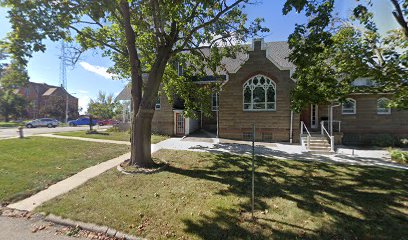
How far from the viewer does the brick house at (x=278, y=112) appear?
55.3ft

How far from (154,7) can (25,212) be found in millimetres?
7188

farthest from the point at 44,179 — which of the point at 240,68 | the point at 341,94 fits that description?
the point at 240,68

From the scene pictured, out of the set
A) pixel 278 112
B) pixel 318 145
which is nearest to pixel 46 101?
pixel 278 112

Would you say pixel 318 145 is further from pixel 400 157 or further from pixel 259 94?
pixel 259 94

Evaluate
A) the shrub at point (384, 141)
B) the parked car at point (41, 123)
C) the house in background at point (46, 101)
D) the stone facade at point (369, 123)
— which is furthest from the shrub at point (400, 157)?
the house in background at point (46, 101)

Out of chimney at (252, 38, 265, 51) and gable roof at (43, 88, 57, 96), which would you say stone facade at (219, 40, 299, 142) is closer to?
chimney at (252, 38, 265, 51)

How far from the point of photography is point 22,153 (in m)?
11.5

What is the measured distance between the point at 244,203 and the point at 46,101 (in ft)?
243

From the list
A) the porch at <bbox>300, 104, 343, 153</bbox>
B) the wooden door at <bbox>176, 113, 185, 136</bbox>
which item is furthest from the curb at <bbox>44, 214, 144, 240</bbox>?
the wooden door at <bbox>176, 113, 185, 136</bbox>

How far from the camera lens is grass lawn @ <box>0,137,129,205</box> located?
6930 mm

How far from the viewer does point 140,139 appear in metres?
9.22

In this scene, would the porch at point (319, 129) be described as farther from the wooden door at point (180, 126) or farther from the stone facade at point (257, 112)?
the wooden door at point (180, 126)

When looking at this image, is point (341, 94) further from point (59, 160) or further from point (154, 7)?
point (59, 160)

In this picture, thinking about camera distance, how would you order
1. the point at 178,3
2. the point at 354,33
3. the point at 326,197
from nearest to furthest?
the point at 326,197 → the point at 178,3 → the point at 354,33
